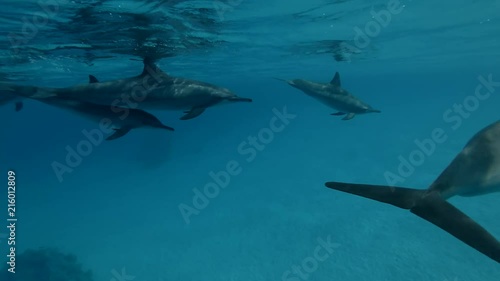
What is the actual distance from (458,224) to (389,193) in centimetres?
86

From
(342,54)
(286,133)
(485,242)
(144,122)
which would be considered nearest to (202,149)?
(286,133)

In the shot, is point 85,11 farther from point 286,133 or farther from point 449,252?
point 286,133

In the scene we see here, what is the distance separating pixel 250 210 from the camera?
20.3 metres

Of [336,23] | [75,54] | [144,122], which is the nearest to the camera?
[144,122]

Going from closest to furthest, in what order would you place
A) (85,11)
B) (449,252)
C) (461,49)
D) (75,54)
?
1. (85,11)
2. (449,252)
3. (75,54)
4. (461,49)

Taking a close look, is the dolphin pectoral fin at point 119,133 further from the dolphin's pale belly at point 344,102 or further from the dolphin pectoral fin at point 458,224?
the dolphin pectoral fin at point 458,224

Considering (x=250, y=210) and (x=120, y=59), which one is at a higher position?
(x=120, y=59)

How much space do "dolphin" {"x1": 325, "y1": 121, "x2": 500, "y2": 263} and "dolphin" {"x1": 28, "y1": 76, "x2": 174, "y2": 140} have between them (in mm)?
5267

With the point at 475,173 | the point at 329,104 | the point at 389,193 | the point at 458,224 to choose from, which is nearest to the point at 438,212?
the point at 458,224

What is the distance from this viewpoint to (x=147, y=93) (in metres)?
8.91

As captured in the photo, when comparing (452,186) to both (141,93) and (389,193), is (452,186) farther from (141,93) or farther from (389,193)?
(141,93)

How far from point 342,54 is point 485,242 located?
83.3 ft

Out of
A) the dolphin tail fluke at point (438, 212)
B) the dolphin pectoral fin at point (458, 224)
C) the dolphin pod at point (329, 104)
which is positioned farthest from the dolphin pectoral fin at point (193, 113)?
the dolphin pectoral fin at point (458, 224)

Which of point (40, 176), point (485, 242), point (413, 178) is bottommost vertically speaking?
→ point (40, 176)
